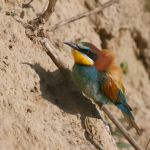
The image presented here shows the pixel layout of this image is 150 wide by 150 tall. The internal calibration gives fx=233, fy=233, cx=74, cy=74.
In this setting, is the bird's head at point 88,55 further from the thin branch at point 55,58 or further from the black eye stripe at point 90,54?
the thin branch at point 55,58

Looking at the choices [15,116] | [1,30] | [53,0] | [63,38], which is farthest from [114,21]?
[15,116]

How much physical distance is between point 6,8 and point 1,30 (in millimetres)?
550

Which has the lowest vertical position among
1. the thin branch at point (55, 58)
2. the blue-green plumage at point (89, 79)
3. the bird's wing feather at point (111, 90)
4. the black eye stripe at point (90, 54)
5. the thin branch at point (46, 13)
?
the bird's wing feather at point (111, 90)

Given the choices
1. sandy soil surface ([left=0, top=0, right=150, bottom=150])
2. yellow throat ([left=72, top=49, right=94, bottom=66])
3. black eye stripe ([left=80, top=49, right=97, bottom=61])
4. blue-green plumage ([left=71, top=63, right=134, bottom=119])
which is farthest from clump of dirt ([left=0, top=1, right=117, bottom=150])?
black eye stripe ([left=80, top=49, right=97, bottom=61])

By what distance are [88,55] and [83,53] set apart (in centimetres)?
7

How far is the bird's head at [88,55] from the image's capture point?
2.77m

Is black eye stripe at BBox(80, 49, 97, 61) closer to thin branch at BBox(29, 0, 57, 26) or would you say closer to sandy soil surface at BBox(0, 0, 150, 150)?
sandy soil surface at BBox(0, 0, 150, 150)

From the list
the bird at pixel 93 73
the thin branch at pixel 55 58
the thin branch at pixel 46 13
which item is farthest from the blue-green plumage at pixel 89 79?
the thin branch at pixel 46 13

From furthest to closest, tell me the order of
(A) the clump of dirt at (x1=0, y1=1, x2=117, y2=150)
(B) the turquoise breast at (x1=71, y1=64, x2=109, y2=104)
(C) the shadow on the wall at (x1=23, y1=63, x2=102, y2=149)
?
1. (B) the turquoise breast at (x1=71, y1=64, x2=109, y2=104)
2. (C) the shadow on the wall at (x1=23, y1=63, x2=102, y2=149)
3. (A) the clump of dirt at (x1=0, y1=1, x2=117, y2=150)

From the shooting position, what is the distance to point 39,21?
2.90 m

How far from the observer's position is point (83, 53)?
2.77 meters

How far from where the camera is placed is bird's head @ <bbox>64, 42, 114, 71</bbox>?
277cm

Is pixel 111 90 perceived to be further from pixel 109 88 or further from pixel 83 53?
pixel 83 53

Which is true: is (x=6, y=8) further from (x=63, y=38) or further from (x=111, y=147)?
(x=111, y=147)
